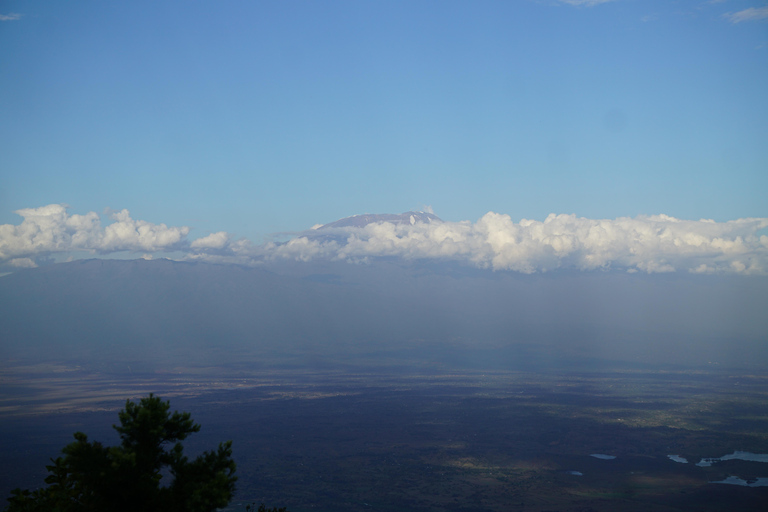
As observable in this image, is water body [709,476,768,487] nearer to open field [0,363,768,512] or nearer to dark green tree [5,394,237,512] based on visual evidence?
open field [0,363,768,512]

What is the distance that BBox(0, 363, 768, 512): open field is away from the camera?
82.8 meters

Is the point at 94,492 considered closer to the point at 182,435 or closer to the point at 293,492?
the point at 182,435

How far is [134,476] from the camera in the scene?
14609 mm

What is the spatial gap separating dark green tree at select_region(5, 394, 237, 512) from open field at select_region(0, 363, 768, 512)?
66.2 meters

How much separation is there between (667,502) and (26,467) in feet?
325

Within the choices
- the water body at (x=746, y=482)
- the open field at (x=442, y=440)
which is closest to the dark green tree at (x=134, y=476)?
the open field at (x=442, y=440)

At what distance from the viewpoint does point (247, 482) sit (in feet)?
288

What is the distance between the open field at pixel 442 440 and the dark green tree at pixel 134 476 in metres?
66.2

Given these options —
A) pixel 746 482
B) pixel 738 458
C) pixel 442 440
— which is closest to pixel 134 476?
pixel 746 482

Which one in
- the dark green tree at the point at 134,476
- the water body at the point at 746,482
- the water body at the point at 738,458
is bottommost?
the water body at the point at 738,458

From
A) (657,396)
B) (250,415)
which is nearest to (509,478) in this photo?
(250,415)

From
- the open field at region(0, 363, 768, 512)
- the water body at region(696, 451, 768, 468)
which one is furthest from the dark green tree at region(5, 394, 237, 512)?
the water body at region(696, 451, 768, 468)

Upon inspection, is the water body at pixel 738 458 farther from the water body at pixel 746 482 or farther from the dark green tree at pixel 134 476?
the dark green tree at pixel 134 476

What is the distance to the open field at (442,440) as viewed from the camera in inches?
3258
